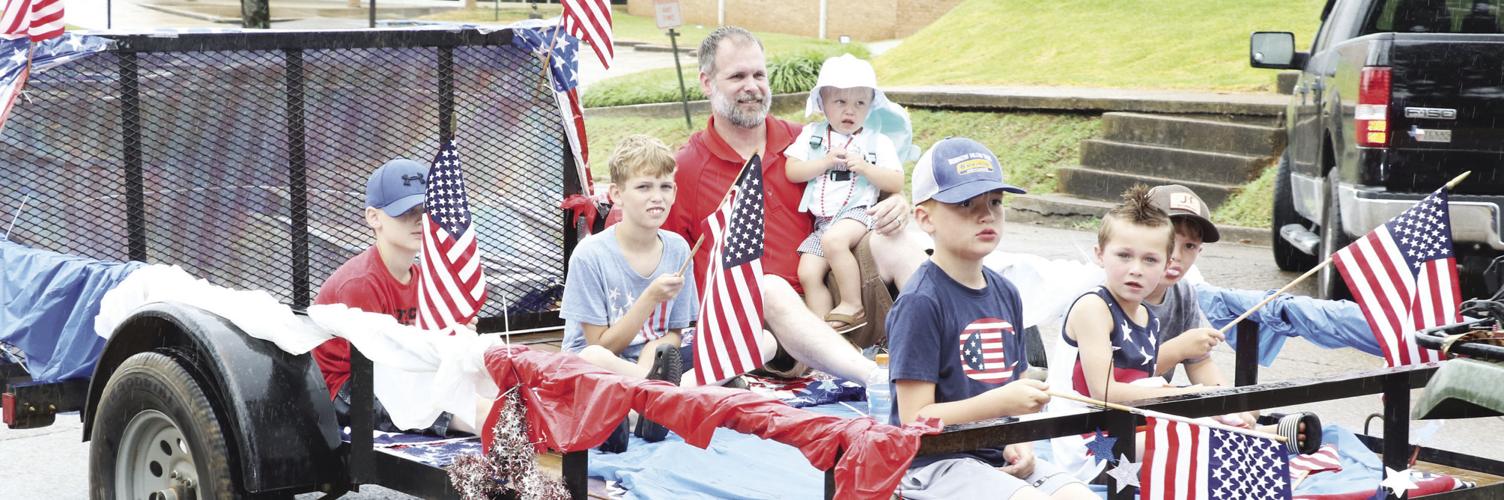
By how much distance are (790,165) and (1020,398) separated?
2.88 metres

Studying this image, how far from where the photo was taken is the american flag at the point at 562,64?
255 inches

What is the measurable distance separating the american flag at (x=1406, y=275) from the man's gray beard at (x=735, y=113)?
91.8 inches

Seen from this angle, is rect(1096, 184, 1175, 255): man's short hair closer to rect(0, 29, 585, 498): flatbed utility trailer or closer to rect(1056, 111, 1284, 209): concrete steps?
rect(0, 29, 585, 498): flatbed utility trailer

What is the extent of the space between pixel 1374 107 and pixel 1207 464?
4.96 m

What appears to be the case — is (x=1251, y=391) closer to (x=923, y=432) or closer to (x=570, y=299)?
(x=923, y=432)

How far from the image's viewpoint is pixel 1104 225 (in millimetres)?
4586

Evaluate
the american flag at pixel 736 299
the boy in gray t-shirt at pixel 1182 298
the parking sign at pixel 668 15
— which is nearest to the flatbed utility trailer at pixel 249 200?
the american flag at pixel 736 299

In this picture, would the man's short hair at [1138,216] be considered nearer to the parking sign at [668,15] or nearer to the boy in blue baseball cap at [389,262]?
the boy in blue baseball cap at [389,262]

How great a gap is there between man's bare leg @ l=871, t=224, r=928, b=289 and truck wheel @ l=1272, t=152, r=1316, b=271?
535cm

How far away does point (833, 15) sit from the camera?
32.8m

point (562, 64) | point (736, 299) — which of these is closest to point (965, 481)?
point (736, 299)

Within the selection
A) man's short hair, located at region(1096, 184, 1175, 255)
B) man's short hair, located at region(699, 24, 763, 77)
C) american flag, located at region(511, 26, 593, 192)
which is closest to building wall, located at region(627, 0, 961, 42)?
american flag, located at region(511, 26, 593, 192)

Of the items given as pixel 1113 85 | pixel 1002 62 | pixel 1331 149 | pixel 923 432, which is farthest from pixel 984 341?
pixel 1002 62

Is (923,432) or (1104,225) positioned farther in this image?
(1104,225)
